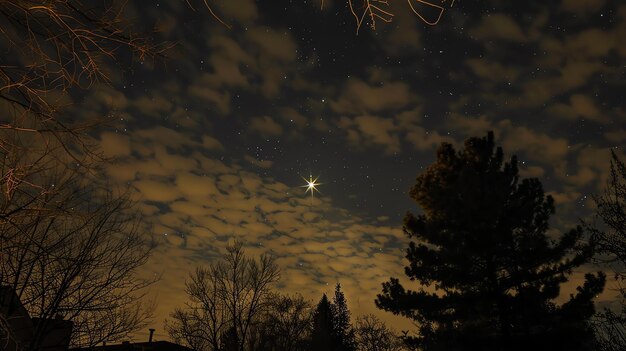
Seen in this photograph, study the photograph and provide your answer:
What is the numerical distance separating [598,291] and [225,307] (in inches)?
857

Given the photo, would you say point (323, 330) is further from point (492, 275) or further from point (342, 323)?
point (492, 275)

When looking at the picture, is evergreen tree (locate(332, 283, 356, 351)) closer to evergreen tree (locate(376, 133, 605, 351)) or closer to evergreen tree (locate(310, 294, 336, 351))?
evergreen tree (locate(310, 294, 336, 351))

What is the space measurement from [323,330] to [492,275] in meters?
43.7

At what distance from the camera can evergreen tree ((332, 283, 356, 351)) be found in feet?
178

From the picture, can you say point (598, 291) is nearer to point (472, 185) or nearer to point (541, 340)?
point (541, 340)

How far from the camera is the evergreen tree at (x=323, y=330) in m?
49.8

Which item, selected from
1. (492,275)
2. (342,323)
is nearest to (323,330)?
(342,323)

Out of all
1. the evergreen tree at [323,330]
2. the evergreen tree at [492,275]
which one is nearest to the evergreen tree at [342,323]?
the evergreen tree at [323,330]

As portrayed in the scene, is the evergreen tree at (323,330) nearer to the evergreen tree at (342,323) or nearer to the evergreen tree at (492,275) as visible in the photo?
the evergreen tree at (342,323)

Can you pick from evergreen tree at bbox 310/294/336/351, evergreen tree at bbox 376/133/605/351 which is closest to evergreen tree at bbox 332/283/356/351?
evergreen tree at bbox 310/294/336/351

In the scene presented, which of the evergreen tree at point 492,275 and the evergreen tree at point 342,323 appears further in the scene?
the evergreen tree at point 342,323

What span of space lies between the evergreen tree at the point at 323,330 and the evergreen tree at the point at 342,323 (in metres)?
1.48

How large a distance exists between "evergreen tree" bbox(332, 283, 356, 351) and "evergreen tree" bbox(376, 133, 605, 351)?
41.8 metres

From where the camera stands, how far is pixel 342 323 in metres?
61.8
